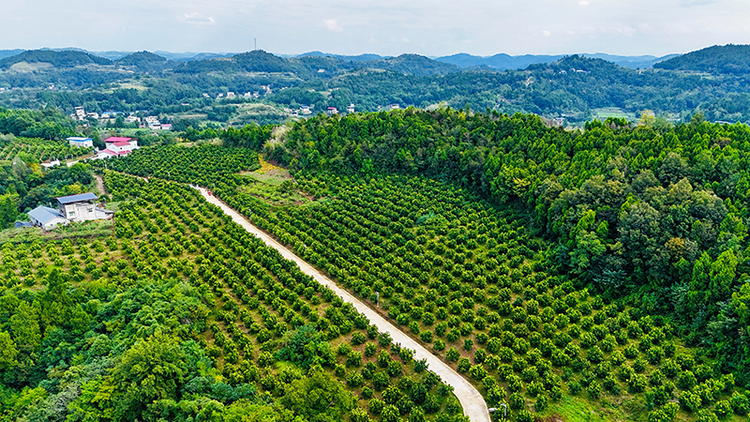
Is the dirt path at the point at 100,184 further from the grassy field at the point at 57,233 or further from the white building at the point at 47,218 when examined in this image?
the grassy field at the point at 57,233

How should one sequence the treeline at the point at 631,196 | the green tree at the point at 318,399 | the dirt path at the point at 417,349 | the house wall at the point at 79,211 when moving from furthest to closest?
the house wall at the point at 79,211, the treeline at the point at 631,196, the dirt path at the point at 417,349, the green tree at the point at 318,399

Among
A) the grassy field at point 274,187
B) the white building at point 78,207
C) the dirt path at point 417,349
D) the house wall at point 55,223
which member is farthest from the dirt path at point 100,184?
the dirt path at point 417,349

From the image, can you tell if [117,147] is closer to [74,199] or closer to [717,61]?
[74,199]

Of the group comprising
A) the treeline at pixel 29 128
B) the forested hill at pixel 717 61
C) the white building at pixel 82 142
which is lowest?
the white building at pixel 82 142

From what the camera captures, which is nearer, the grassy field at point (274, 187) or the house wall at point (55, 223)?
the house wall at point (55, 223)

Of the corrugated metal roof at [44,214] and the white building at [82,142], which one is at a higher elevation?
the white building at [82,142]

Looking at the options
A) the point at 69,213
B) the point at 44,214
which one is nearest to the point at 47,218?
the point at 44,214

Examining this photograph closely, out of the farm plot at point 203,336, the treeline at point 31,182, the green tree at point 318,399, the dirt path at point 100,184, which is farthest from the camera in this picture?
the dirt path at point 100,184
